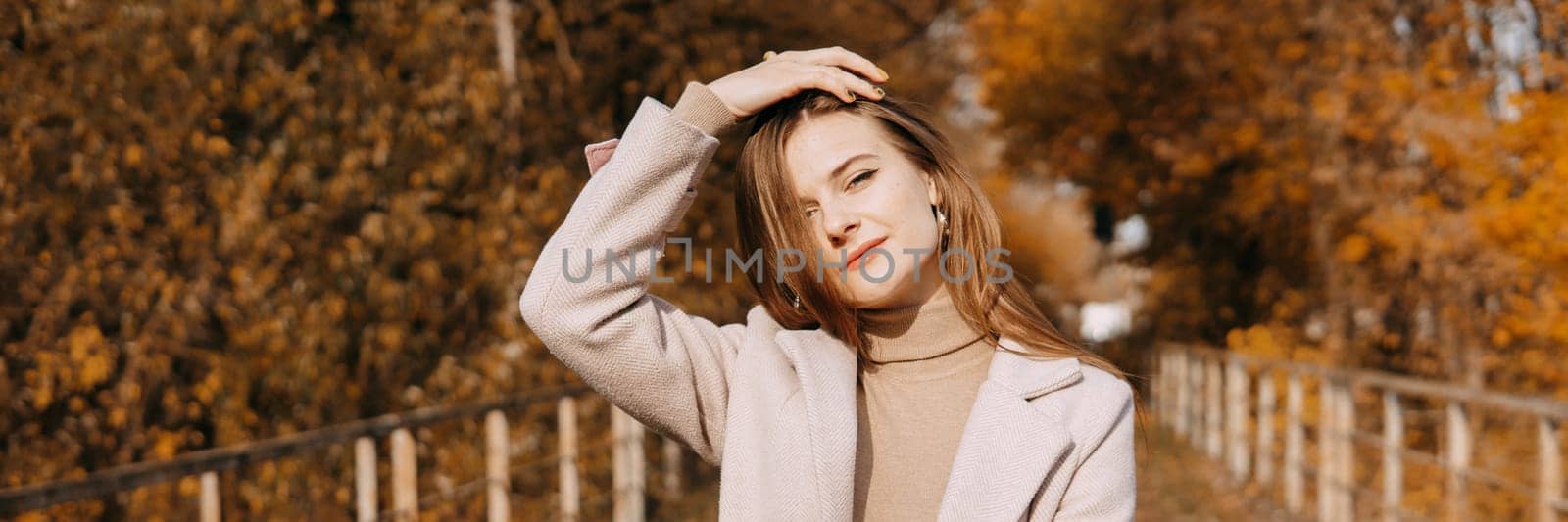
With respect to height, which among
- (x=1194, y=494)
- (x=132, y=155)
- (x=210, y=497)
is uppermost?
(x=132, y=155)

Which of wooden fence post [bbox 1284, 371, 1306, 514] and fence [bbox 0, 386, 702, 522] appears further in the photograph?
wooden fence post [bbox 1284, 371, 1306, 514]

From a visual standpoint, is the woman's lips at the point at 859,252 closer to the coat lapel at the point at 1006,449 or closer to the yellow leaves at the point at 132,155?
the coat lapel at the point at 1006,449

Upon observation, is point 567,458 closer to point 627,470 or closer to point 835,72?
point 627,470

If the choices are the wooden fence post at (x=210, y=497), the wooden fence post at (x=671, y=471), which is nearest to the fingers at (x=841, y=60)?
the wooden fence post at (x=210, y=497)

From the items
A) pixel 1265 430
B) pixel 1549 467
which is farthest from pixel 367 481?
pixel 1265 430

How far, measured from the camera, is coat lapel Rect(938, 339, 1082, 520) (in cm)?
193

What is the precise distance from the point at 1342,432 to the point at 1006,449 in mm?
6628

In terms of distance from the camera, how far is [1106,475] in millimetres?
1985

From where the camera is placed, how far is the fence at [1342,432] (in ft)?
17.8

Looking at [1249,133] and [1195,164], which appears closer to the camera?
[1249,133]

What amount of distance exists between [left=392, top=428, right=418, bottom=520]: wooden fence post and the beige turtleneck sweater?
3.11m

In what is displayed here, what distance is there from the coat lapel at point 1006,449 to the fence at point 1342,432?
11.5ft

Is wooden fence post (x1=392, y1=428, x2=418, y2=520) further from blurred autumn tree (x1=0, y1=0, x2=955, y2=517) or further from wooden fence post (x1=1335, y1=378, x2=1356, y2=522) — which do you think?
wooden fence post (x1=1335, y1=378, x2=1356, y2=522)

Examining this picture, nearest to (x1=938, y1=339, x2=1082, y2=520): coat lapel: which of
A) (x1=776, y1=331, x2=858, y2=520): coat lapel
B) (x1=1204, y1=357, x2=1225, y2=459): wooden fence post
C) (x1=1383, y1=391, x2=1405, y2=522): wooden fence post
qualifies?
(x1=776, y1=331, x2=858, y2=520): coat lapel
